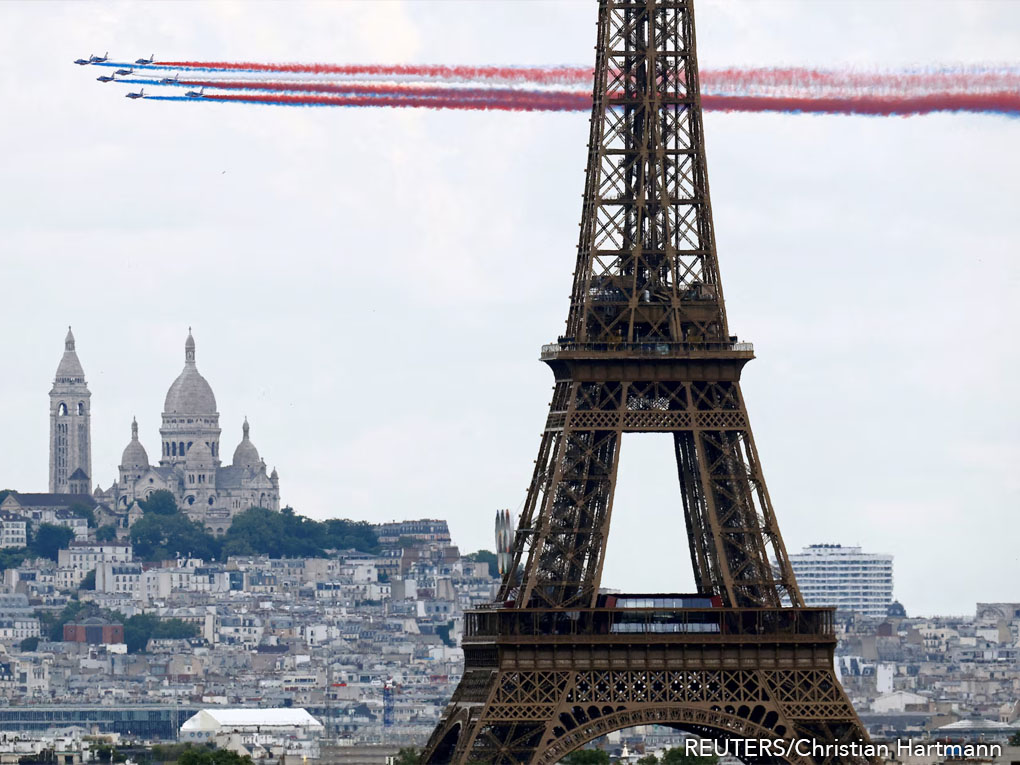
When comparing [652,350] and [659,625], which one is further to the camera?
[652,350]

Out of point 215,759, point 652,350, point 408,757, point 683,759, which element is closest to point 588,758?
point 408,757

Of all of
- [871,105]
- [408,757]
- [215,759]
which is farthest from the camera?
[408,757]

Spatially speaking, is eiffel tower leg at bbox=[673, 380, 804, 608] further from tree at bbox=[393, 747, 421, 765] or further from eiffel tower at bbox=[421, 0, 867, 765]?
tree at bbox=[393, 747, 421, 765]

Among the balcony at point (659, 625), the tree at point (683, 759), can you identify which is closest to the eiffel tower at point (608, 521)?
the balcony at point (659, 625)

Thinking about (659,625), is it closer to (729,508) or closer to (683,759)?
(729,508)

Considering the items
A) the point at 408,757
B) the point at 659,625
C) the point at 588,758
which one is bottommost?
the point at 588,758

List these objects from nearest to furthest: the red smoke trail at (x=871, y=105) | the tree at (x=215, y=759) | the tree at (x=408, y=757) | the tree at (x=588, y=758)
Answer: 1. the red smoke trail at (x=871, y=105)
2. the tree at (x=215, y=759)
3. the tree at (x=408, y=757)
4. the tree at (x=588, y=758)

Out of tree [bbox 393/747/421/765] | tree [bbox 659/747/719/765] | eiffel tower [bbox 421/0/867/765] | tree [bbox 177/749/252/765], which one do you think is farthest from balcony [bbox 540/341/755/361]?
tree [bbox 393/747/421/765]

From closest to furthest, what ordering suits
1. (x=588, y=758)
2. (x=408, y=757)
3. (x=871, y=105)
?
1. (x=871, y=105)
2. (x=588, y=758)
3. (x=408, y=757)

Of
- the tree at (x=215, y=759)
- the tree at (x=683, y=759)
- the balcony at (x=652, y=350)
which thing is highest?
the balcony at (x=652, y=350)

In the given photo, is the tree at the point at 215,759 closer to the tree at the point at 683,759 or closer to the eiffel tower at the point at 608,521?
the tree at the point at 683,759
